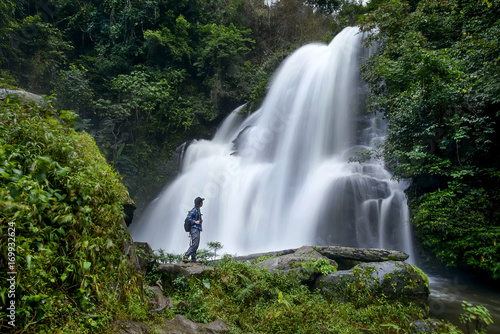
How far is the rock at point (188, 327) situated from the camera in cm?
331

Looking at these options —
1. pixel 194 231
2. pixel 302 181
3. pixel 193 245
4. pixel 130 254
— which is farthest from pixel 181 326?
pixel 302 181

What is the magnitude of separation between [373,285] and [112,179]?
4927mm

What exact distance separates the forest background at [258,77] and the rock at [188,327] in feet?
Answer: 18.6

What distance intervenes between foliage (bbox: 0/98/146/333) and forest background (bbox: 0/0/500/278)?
11.3 ft

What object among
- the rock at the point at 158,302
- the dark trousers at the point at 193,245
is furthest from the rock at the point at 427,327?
the dark trousers at the point at 193,245

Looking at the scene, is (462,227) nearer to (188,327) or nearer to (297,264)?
(297,264)

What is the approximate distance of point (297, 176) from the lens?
12016 millimetres

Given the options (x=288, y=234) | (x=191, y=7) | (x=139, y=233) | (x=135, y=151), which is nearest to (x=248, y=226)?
(x=288, y=234)

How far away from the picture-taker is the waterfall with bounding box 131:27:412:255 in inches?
356

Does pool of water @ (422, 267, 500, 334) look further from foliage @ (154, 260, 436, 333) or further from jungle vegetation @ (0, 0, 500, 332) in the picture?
foliage @ (154, 260, 436, 333)

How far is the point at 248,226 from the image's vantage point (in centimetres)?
1079

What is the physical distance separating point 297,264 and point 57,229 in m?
4.38

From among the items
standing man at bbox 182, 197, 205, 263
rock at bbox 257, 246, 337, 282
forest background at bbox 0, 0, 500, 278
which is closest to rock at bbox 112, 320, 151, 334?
rock at bbox 257, 246, 337, 282

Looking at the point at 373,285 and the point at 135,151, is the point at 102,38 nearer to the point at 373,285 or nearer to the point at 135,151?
the point at 135,151
